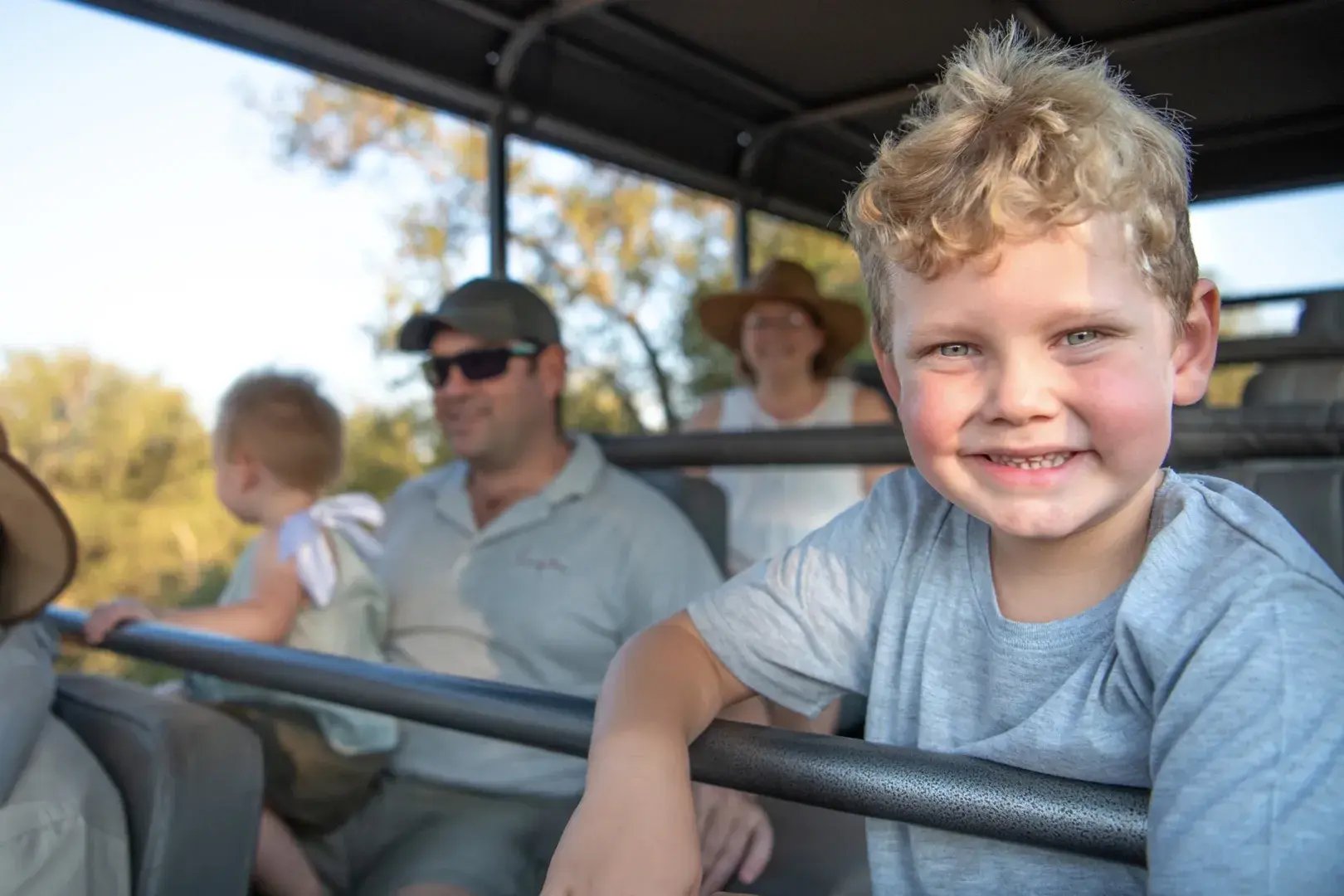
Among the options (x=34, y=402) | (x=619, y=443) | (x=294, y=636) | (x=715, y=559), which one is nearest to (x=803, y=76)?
(x=619, y=443)

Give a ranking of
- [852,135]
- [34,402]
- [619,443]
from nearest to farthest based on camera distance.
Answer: [619,443] < [852,135] < [34,402]

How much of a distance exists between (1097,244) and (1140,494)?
22cm

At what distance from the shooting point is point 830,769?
842 millimetres

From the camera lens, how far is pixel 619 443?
2541mm

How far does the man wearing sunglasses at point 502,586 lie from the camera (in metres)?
1.73

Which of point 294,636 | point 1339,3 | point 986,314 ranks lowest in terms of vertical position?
point 294,636

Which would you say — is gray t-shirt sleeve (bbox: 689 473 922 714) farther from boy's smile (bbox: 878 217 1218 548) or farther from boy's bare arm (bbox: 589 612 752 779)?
boy's smile (bbox: 878 217 1218 548)

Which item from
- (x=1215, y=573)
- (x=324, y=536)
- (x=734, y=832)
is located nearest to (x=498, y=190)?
(x=324, y=536)

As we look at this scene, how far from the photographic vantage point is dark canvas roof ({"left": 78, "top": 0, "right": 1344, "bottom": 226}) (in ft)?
6.97

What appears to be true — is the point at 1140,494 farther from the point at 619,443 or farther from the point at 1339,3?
the point at 619,443

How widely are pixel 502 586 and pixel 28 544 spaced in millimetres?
802

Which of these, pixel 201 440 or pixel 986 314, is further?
pixel 201 440

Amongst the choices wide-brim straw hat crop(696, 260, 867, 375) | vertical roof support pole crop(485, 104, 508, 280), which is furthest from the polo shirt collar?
wide-brim straw hat crop(696, 260, 867, 375)

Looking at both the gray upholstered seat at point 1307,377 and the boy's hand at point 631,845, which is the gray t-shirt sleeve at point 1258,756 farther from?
the gray upholstered seat at point 1307,377
